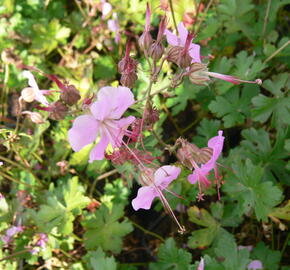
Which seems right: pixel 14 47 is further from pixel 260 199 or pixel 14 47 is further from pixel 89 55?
pixel 260 199

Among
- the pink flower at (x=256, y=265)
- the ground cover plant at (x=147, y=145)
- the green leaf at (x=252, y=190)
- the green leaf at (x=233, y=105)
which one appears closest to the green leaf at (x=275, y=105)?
the ground cover plant at (x=147, y=145)

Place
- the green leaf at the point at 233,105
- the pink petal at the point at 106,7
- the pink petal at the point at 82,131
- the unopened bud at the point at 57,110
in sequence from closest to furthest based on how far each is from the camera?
the pink petal at the point at 82,131 → the unopened bud at the point at 57,110 → the green leaf at the point at 233,105 → the pink petal at the point at 106,7

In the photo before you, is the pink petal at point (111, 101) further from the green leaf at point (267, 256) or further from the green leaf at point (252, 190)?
the green leaf at point (267, 256)

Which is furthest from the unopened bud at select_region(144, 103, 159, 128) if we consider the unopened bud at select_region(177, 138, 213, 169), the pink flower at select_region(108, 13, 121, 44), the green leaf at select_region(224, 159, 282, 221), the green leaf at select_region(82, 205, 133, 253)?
the pink flower at select_region(108, 13, 121, 44)

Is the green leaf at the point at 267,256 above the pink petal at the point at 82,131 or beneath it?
beneath

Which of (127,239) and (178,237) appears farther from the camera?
(127,239)

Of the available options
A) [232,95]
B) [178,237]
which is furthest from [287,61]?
[178,237]
